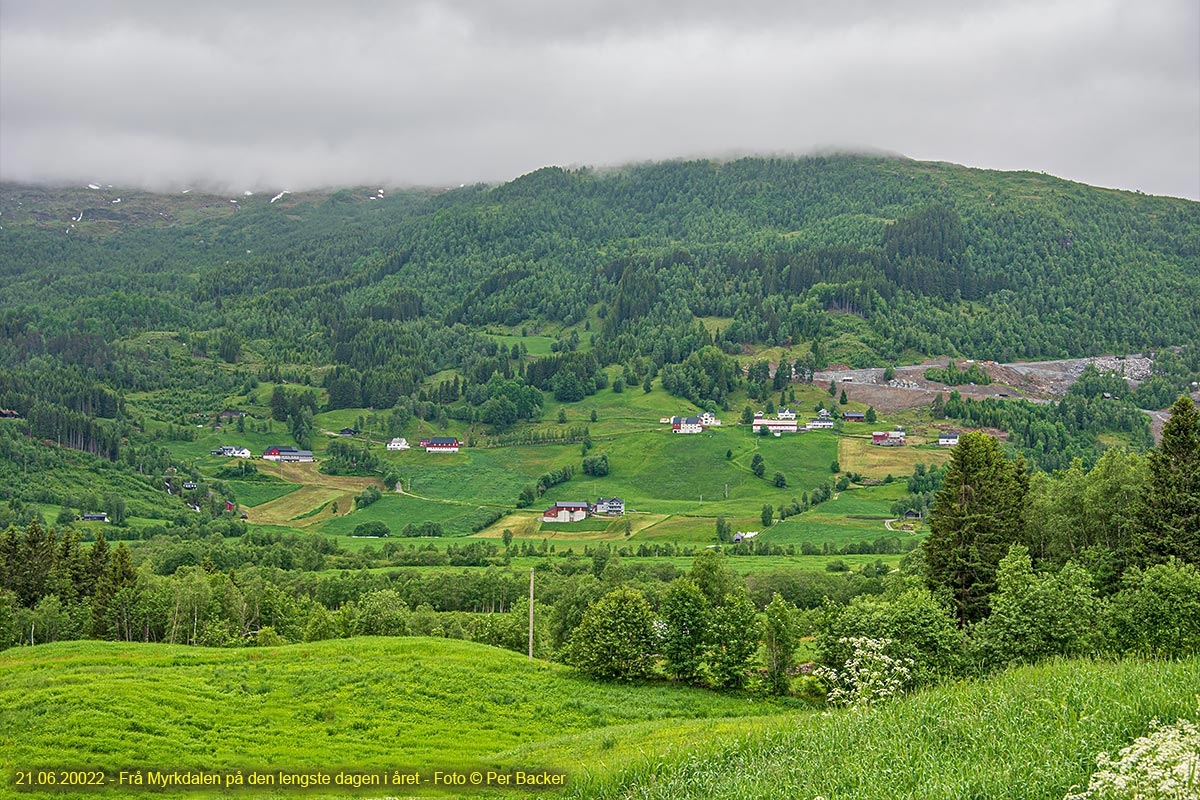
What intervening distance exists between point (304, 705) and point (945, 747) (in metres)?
43.4

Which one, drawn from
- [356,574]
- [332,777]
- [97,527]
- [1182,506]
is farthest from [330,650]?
[97,527]

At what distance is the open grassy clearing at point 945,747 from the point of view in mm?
18109

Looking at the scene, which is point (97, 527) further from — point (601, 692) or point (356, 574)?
point (601, 692)

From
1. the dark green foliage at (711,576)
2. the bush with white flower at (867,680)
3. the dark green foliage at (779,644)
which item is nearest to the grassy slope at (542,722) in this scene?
the bush with white flower at (867,680)

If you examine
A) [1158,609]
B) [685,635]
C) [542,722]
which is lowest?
[685,635]

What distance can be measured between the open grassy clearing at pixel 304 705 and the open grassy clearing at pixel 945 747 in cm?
1351

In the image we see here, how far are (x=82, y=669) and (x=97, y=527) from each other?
158 meters

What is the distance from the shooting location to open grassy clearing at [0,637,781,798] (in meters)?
40.6

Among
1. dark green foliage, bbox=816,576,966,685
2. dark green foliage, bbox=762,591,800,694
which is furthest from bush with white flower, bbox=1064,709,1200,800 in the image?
dark green foliage, bbox=762,591,800,694

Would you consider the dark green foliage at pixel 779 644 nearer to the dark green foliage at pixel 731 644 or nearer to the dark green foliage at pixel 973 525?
the dark green foliage at pixel 731 644

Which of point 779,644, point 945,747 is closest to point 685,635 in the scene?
point 779,644

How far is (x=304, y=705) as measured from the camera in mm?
54281

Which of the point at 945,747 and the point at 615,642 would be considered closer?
the point at 945,747

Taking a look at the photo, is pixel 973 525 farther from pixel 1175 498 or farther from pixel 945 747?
pixel 945 747
